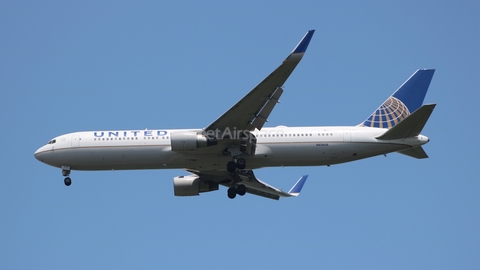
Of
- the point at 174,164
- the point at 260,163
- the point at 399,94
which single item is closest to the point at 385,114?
the point at 399,94

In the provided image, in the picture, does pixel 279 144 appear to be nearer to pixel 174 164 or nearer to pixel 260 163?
pixel 260 163

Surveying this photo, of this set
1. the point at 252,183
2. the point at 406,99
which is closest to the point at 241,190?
the point at 252,183

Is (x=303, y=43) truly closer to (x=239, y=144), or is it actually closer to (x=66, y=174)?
(x=239, y=144)

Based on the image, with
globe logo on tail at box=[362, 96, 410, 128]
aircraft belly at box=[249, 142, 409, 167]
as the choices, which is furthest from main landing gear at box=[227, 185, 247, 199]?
globe logo on tail at box=[362, 96, 410, 128]

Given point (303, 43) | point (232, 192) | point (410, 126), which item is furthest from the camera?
point (232, 192)

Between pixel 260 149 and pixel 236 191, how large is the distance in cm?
370

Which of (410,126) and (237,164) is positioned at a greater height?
(410,126)

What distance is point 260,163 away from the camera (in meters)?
35.7

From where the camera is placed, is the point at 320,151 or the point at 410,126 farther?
the point at 320,151

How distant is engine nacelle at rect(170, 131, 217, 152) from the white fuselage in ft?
2.04

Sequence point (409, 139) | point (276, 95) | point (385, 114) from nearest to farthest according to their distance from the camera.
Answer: point (276, 95) → point (409, 139) → point (385, 114)

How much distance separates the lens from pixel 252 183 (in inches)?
1591

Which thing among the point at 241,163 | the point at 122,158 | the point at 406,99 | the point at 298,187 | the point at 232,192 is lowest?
the point at 232,192

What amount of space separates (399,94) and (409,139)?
4240mm
